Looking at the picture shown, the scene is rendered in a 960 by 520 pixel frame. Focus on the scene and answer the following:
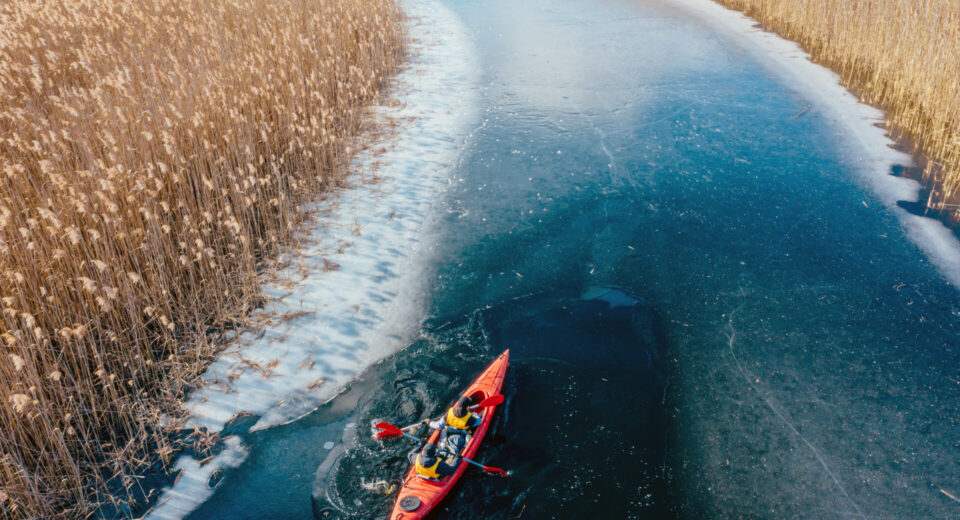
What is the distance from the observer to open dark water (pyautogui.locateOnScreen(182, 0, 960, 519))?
3.99 meters

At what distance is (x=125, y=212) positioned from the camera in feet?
17.5

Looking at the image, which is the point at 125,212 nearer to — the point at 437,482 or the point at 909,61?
the point at 437,482

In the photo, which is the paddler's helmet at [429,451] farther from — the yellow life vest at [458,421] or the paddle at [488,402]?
the paddle at [488,402]

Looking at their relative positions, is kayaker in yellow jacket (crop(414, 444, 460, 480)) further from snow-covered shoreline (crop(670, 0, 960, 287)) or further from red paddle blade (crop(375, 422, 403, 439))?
snow-covered shoreline (crop(670, 0, 960, 287))

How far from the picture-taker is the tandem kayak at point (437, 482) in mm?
3623

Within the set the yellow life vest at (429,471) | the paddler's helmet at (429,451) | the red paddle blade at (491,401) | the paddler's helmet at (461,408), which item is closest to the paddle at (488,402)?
the red paddle blade at (491,401)

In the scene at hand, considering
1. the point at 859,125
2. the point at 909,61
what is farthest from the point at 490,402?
the point at 909,61

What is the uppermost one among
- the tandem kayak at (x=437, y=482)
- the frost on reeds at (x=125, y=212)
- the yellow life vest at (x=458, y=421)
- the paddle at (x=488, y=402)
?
the frost on reeds at (x=125, y=212)

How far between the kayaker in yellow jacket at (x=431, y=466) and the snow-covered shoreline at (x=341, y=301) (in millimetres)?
1261

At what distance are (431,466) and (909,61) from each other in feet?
35.0

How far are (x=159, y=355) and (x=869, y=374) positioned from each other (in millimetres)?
6358

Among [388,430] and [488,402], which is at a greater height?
[488,402]

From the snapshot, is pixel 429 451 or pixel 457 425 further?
pixel 457 425

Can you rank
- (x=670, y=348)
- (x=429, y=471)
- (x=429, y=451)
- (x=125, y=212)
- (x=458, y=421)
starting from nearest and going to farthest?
(x=429, y=471)
(x=429, y=451)
(x=458, y=421)
(x=670, y=348)
(x=125, y=212)
